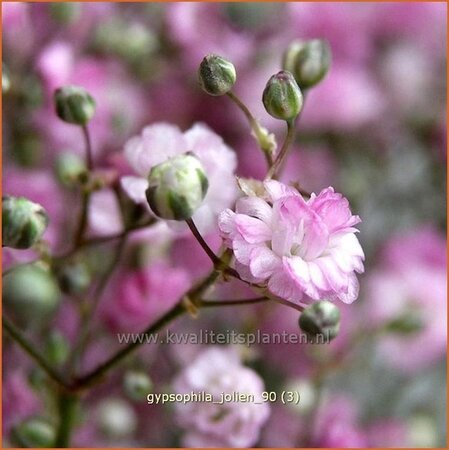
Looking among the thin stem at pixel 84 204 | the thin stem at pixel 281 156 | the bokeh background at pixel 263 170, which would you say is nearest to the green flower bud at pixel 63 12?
the bokeh background at pixel 263 170

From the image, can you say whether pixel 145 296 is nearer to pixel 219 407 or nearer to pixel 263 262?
pixel 219 407

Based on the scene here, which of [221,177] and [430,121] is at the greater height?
[430,121]

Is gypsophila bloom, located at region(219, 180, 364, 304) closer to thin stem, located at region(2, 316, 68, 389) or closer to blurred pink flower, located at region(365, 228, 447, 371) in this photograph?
thin stem, located at region(2, 316, 68, 389)

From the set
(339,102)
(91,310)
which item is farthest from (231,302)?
(339,102)

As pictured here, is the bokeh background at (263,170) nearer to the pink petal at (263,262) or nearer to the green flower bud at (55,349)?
the green flower bud at (55,349)

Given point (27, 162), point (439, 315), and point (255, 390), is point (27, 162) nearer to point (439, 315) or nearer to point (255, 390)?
point (255, 390)

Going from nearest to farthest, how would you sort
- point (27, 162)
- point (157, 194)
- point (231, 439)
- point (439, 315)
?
1. point (157, 194)
2. point (231, 439)
3. point (27, 162)
4. point (439, 315)

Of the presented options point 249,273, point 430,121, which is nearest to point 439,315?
point 430,121
